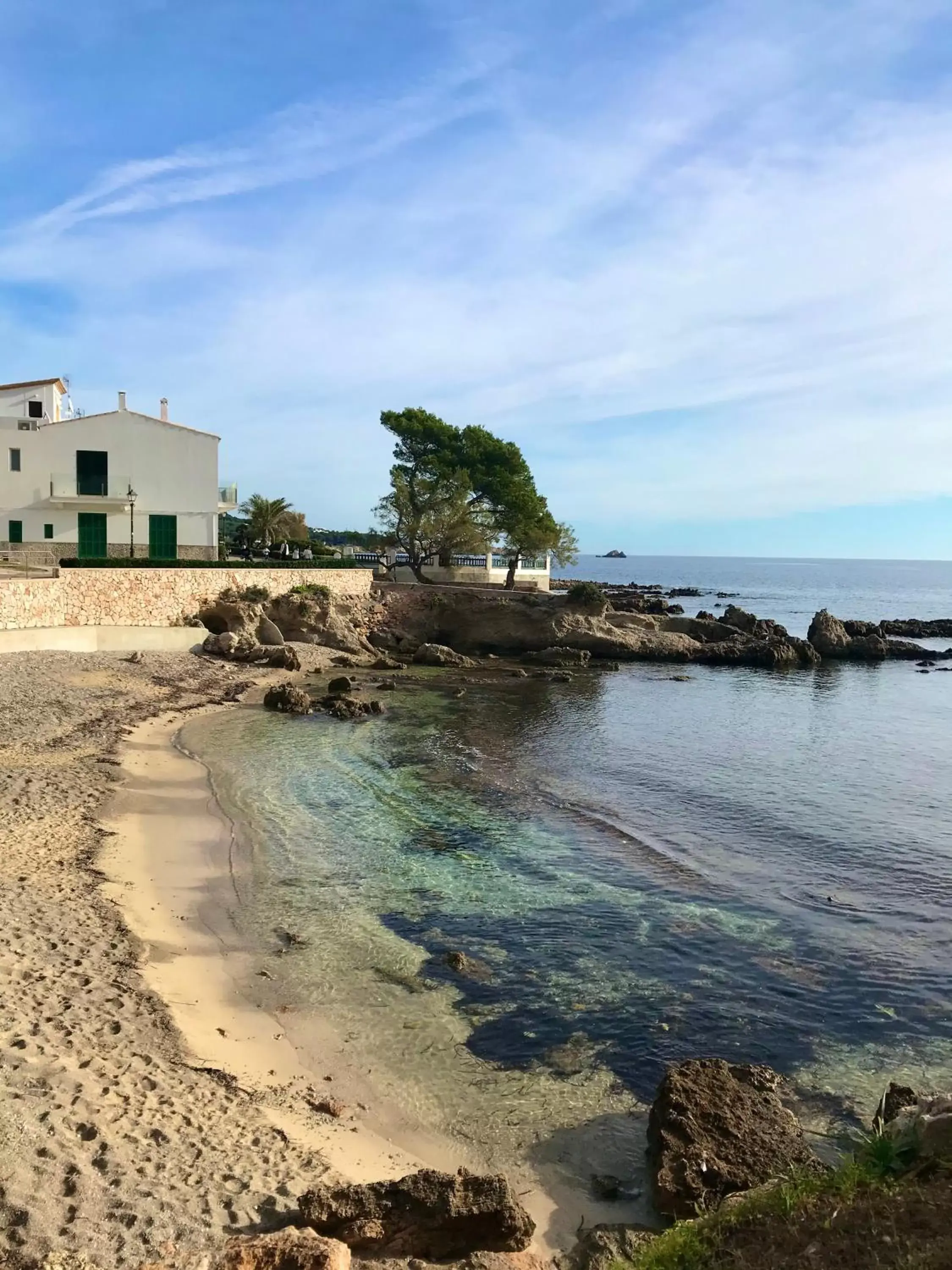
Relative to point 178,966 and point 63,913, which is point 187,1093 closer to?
point 178,966

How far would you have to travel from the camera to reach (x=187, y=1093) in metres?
7.89

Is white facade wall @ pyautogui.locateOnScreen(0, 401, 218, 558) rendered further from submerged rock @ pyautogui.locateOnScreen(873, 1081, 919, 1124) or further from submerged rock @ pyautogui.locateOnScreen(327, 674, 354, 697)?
submerged rock @ pyautogui.locateOnScreen(873, 1081, 919, 1124)

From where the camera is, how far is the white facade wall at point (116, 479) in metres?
45.9

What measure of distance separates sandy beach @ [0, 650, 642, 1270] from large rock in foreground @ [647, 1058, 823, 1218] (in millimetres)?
941

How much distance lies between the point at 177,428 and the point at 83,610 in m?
15.6

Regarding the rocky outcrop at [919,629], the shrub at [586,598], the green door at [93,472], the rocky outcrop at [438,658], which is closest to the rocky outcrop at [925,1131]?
the rocky outcrop at [438,658]

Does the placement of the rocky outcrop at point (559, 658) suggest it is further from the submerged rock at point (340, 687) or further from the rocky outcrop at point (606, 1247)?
the rocky outcrop at point (606, 1247)

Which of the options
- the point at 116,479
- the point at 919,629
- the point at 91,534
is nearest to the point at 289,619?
the point at 91,534

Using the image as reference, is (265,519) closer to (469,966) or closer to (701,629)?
(701,629)

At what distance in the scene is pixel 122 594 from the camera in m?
38.4

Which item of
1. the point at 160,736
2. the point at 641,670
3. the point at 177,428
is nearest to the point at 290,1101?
the point at 160,736

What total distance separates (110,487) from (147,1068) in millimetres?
43874

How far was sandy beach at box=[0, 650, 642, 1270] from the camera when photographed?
6.13 meters

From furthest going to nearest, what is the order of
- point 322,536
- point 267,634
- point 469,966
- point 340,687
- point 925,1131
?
point 322,536, point 267,634, point 340,687, point 469,966, point 925,1131
